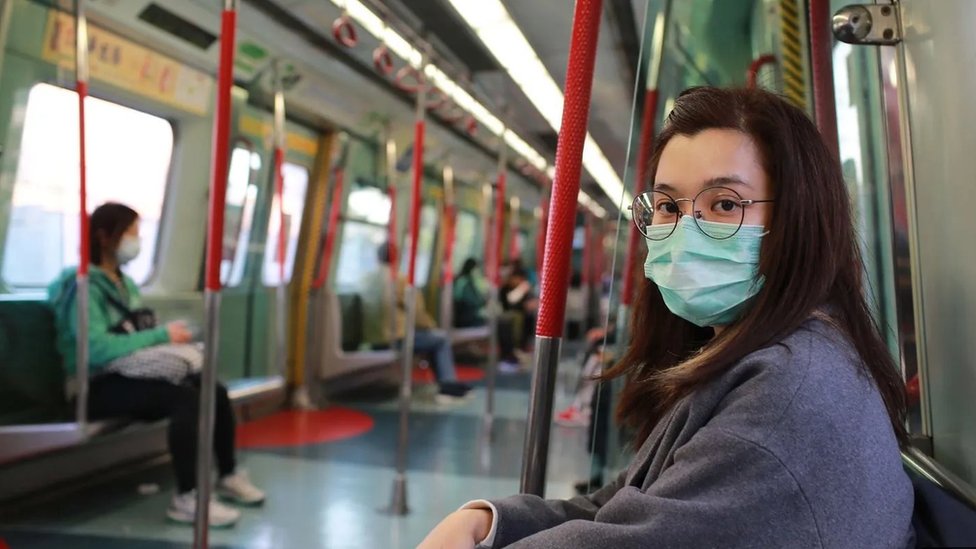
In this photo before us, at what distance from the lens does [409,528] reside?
311 centimetres

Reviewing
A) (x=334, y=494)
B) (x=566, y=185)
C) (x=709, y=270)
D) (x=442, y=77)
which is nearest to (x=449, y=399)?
(x=334, y=494)

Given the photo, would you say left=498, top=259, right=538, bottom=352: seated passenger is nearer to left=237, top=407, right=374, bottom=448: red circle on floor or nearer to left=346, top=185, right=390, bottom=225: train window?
left=346, top=185, right=390, bottom=225: train window

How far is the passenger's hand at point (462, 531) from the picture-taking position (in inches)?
38.6

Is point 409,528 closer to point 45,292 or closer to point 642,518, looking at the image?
point 45,292

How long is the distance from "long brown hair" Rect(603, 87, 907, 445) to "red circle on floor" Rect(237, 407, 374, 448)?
4.17 m

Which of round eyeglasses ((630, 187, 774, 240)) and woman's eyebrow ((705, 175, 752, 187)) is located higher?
woman's eyebrow ((705, 175, 752, 187))

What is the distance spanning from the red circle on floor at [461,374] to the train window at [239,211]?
8.30 feet

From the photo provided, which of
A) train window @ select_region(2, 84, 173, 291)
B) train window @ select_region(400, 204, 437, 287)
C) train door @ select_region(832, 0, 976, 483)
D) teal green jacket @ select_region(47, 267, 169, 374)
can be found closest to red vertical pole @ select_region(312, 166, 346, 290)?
train window @ select_region(2, 84, 173, 291)

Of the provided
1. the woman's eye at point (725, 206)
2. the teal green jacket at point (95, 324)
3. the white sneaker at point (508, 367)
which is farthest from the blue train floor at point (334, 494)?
the white sneaker at point (508, 367)

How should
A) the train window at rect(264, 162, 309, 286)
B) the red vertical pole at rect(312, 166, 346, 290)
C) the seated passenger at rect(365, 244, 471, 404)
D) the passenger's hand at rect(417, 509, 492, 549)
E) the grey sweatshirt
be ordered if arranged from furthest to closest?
the seated passenger at rect(365, 244, 471, 404)
the red vertical pole at rect(312, 166, 346, 290)
the train window at rect(264, 162, 309, 286)
the passenger's hand at rect(417, 509, 492, 549)
the grey sweatshirt

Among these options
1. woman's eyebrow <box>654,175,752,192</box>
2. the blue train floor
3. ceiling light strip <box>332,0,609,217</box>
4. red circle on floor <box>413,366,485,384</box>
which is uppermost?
ceiling light strip <box>332,0,609,217</box>

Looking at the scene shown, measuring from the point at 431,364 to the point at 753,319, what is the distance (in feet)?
20.5

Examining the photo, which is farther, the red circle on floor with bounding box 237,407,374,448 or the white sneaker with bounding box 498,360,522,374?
the white sneaker with bounding box 498,360,522,374

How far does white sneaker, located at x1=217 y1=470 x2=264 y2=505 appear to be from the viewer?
3365 mm
